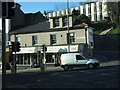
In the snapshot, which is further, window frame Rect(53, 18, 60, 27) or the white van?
window frame Rect(53, 18, 60, 27)

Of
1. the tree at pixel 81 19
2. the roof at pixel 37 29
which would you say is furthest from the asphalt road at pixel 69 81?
the tree at pixel 81 19

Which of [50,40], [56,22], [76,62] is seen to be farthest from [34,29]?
[76,62]

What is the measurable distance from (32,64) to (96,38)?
1483 centimetres

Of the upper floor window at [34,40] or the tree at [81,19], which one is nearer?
the tree at [81,19]

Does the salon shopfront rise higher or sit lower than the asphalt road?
higher

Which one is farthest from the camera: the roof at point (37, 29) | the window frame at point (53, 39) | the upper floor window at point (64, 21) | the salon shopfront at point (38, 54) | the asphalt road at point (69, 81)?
the upper floor window at point (64, 21)

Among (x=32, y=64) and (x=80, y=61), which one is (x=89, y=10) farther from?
(x=80, y=61)

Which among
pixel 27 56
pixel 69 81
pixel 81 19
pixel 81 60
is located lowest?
pixel 69 81

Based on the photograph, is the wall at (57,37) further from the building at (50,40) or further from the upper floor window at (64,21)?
the upper floor window at (64,21)

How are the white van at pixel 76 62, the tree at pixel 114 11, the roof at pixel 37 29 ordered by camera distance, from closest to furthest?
1. the white van at pixel 76 62
2. the roof at pixel 37 29
3. the tree at pixel 114 11

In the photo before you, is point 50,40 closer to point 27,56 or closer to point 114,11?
point 27,56

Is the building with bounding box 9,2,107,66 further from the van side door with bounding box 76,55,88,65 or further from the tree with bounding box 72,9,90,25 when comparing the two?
the van side door with bounding box 76,55,88,65

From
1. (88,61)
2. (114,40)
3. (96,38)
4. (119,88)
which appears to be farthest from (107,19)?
(119,88)

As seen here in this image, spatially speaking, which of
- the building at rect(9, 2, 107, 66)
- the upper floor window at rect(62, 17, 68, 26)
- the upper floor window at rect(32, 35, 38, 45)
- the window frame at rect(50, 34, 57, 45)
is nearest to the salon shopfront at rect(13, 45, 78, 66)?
the building at rect(9, 2, 107, 66)
